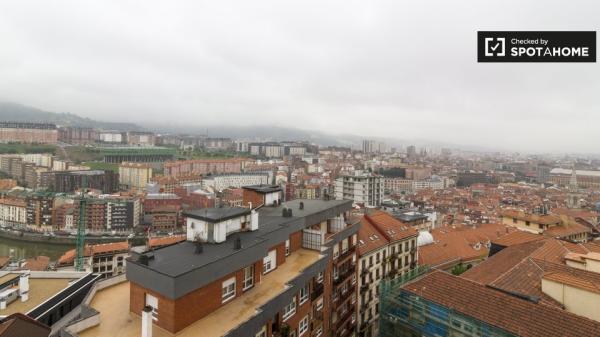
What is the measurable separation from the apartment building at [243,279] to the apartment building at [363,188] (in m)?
40.7

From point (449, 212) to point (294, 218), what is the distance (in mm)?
45259

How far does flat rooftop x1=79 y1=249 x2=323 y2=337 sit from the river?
4031 centimetres

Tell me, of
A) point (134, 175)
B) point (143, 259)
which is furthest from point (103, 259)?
point (134, 175)

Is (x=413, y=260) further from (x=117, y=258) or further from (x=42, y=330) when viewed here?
(x=117, y=258)

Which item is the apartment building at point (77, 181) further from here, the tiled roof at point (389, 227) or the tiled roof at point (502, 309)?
the tiled roof at point (502, 309)

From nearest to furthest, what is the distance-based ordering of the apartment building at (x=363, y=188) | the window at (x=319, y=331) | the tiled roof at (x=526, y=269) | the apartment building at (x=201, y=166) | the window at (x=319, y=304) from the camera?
1. the tiled roof at (x=526, y=269)
2. the window at (x=319, y=304)
3. the window at (x=319, y=331)
4. the apartment building at (x=363, y=188)
5. the apartment building at (x=201, y=166)

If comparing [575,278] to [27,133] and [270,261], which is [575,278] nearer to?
[270,261]

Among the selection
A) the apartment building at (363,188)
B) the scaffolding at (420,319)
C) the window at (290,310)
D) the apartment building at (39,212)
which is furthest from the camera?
the apartment building at (363,188)

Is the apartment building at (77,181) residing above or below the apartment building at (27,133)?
below

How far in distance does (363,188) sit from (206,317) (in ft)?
155

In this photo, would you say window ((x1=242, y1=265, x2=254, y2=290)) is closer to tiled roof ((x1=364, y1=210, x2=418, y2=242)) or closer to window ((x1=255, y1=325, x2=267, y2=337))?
window ((x1=255, y1=325, x2=267, y2=337))

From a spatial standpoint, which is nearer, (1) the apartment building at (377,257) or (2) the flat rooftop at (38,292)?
(2) the flat rooftop at (38,292)

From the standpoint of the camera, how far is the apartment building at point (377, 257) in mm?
15711

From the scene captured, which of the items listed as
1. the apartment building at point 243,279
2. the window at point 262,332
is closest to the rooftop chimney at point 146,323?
the apartment building at point 243,279
